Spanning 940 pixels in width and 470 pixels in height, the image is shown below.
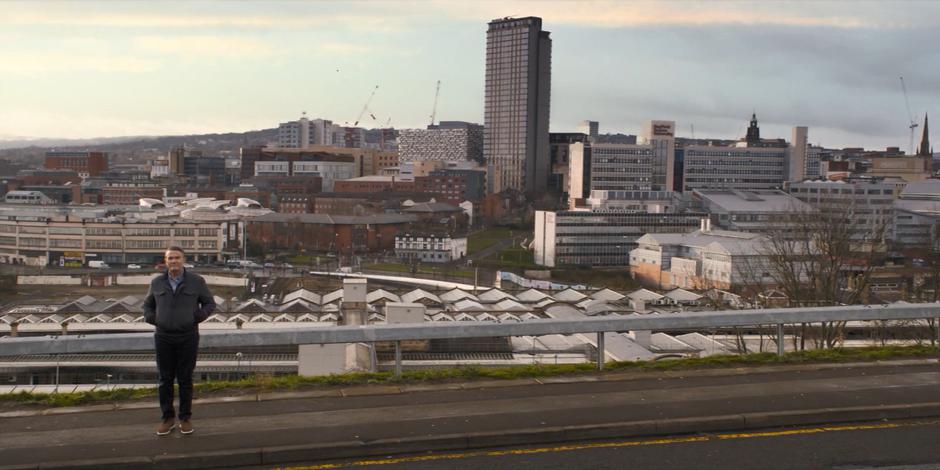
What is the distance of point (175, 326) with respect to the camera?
19.9 feet

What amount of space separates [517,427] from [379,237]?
2775 inches

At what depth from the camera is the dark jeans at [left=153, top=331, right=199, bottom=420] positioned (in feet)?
20.0

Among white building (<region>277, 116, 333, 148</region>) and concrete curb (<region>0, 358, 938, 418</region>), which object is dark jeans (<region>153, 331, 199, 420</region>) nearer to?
concrete curb (<region>0, 358, 938, 418</region>)

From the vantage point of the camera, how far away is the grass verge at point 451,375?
705cm

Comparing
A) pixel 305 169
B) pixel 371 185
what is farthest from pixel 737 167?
pixel 305 169

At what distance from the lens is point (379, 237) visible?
7638cm

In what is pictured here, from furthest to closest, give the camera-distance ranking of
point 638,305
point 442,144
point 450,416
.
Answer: point 442,144 → point 638,305 → point 450,416

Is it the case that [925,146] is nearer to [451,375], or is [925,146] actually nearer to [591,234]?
[591,234]

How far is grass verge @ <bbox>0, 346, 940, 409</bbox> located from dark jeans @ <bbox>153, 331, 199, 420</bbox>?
43.4 inches

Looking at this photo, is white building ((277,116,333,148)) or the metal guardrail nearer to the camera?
the metal guardrail

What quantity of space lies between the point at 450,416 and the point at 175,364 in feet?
6.36

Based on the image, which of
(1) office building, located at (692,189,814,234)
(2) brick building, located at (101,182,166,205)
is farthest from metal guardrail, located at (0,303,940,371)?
(2) brick building, located at (101,182,166,205)

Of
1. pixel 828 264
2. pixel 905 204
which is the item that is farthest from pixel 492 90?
pixel 828 264

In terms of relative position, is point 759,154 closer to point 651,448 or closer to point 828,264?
point 828,264
